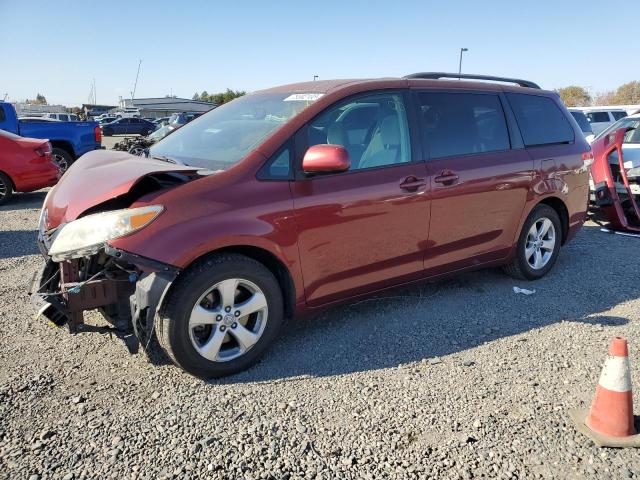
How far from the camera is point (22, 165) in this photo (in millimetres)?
8781

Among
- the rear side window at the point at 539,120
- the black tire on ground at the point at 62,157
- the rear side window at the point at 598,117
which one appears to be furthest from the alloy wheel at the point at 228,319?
the rear side window at the point at 598,117

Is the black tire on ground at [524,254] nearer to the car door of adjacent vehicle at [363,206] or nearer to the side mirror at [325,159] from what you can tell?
the car door of adjacent vehicle at [363,206]

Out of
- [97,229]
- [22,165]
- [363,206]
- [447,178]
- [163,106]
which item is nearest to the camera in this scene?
[97,229]

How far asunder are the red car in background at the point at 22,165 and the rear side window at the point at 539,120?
25.7 feet

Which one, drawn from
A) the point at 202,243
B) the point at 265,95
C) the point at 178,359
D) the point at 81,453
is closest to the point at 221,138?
the point at 265,95

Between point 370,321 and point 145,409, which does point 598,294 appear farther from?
point 145,409

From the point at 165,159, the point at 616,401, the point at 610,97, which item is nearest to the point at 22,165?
the point at 165,159

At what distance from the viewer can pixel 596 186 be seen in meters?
7.11

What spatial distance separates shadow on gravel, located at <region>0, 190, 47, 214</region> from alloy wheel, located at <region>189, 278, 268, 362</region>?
6993 millimetres

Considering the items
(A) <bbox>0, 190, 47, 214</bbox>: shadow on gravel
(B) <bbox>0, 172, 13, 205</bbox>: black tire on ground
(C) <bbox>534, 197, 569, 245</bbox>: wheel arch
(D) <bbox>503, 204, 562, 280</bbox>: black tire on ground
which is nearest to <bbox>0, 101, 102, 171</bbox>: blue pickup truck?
(A) <bbox>0, 190, 47, 214</bbox>: shadow on gravel

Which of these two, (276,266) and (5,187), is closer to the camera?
(276,266)

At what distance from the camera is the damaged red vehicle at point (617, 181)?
6914 millimetres

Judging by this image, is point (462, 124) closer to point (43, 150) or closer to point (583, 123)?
point (43, 150)

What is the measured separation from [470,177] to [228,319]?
2.29 m
